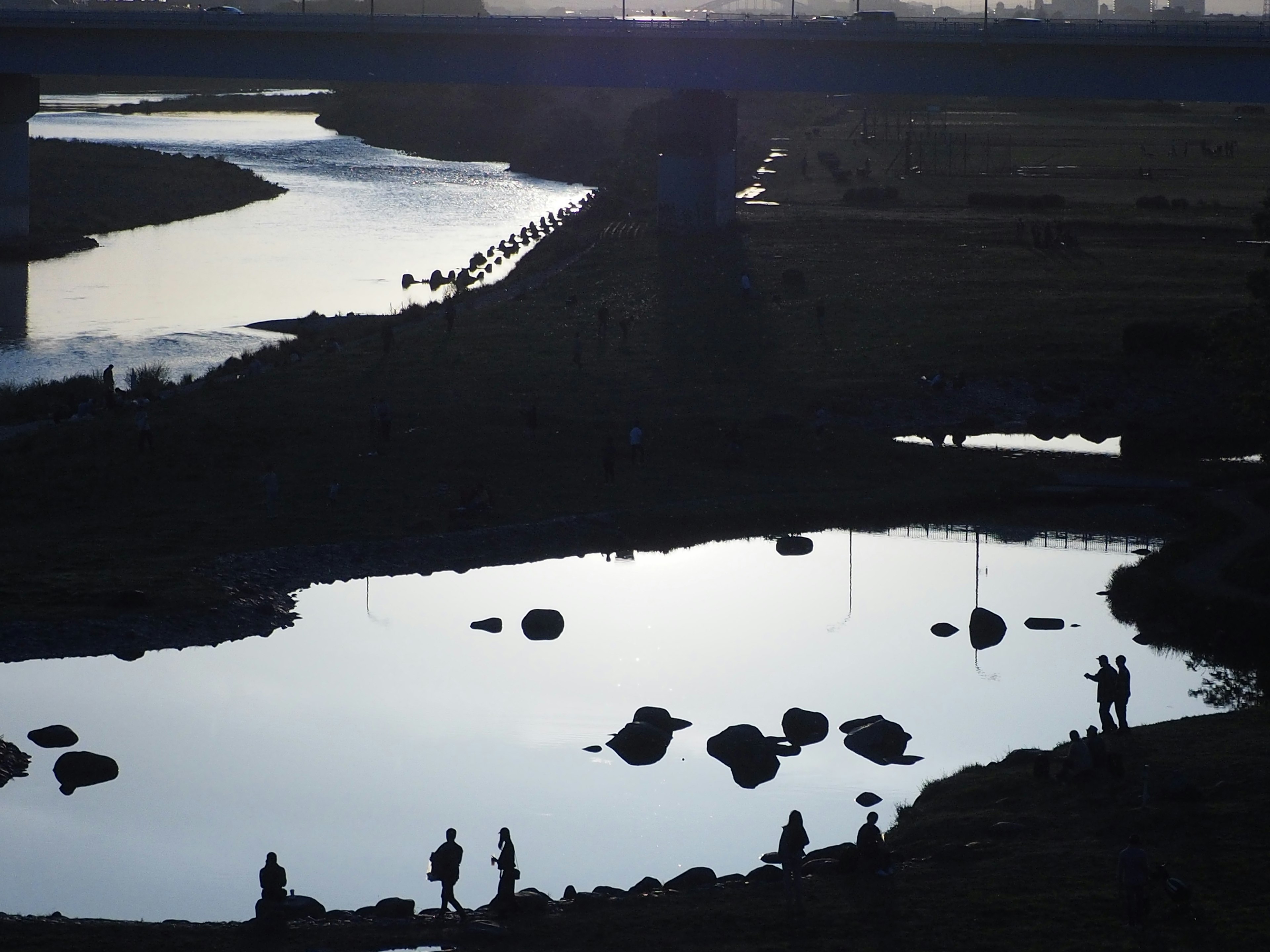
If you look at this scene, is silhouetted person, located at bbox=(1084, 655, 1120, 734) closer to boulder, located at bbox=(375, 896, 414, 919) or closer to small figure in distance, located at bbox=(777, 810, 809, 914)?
small figure in distance, located at bbox=(777, 810, 809, 914)

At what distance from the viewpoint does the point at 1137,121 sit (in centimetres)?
18588

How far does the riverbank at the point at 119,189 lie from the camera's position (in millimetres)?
102000

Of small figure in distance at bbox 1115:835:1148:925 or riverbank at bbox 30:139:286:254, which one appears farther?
riverbank at bbox 30:139:286:254

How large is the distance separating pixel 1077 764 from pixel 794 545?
14319 millimetres

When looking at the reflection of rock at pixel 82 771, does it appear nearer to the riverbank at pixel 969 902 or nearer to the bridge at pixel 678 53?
the riverbank at pixel 969 902

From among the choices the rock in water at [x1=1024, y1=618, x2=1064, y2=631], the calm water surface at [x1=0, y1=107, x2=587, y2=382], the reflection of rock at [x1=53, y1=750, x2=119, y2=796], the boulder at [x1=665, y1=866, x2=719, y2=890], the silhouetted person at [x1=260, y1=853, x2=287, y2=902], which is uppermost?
the calm water surface at [x1=0, y1=107, x2=587, y2=382]

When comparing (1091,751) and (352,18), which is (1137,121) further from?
(1091,751)

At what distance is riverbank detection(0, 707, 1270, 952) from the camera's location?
1683 centimetres

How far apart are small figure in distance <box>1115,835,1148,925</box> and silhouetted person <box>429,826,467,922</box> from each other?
7674 mm

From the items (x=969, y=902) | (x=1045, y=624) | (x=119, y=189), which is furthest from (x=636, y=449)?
(x=119, y=189)

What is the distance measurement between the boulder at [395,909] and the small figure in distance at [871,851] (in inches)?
217

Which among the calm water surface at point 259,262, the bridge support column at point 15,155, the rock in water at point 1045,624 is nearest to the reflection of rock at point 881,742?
the rock in water at point 1045,624

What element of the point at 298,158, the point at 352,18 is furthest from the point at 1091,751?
the point at 298,158

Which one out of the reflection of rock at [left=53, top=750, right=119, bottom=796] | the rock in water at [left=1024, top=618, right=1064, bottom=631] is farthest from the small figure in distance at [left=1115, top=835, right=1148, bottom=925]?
the reflection of rock at [left=53, top=750, right=119, bottom=796]
